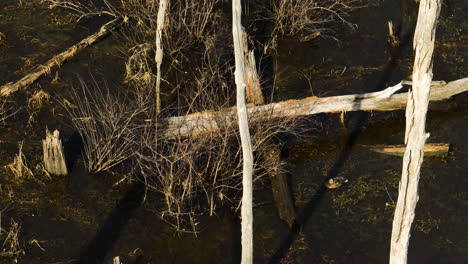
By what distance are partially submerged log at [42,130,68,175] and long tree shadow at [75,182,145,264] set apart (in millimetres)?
832

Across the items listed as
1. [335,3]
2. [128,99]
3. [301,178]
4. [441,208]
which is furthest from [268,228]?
[335,3]

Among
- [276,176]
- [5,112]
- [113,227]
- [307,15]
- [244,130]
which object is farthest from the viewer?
[307,15]

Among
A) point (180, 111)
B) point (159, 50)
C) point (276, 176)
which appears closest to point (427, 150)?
point (276, 176)

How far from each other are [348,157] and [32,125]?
395 centimetres

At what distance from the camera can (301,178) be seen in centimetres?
1082

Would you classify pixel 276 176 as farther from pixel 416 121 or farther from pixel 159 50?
pixel 416 121

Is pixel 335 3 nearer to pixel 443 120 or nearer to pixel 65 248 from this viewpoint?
pixel 443 120

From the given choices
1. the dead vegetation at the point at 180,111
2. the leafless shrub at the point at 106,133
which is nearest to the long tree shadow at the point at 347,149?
the dead vegetation at the point at 180,111

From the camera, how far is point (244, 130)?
7.94 meters

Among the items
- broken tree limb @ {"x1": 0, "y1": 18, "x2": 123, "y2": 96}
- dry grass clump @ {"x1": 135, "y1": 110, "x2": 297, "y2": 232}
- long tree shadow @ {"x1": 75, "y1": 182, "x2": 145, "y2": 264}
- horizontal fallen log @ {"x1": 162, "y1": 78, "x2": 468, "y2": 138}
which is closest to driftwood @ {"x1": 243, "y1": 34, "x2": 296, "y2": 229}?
dry grass clump @ {"x1": 135, "y1": 110, "x2": 297, "y2": 232}

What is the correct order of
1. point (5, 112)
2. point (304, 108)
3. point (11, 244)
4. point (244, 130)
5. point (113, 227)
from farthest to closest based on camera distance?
1. point (5, 112)
2. point (304, 108)
3. point (113, 227)
4. point (11, 244)
5. point (244, 130)

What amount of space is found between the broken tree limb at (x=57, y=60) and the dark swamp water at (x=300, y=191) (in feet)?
0.36

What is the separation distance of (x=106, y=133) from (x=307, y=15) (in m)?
4.18

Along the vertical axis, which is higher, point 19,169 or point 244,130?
point 244,130
